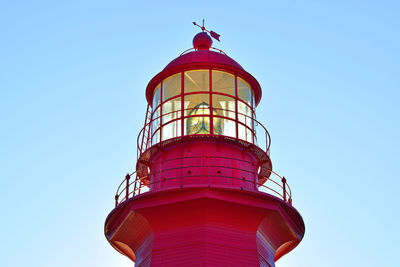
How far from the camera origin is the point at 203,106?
1462 cm

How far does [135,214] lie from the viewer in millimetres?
13742

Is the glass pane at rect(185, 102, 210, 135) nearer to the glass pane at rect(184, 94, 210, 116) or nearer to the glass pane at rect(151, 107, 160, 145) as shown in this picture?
the glass pane at rect(184, 94, 210, 116)

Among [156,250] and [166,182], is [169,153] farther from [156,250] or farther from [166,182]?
[156,250]

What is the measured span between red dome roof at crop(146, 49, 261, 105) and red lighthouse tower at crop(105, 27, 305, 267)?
0.03 metres

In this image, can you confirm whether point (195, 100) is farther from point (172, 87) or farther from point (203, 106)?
point (172, 87)

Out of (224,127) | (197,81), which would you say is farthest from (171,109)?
(224,127)

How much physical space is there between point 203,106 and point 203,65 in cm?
108

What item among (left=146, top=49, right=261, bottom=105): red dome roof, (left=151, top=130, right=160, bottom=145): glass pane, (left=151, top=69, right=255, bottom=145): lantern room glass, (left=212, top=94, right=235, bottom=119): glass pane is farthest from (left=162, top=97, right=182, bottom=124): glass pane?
(left=212, top=94, right=235, bottom=119): glass pane

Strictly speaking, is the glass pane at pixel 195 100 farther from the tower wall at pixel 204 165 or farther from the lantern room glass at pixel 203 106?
the tower wall at pixel 204 165

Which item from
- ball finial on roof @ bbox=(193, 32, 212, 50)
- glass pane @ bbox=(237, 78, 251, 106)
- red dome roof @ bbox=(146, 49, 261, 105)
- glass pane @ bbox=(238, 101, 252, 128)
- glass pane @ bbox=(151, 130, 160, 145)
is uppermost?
ball finial on roof @ bbox=(193, 32, 212, 50)

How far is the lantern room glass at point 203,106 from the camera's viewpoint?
567 inches

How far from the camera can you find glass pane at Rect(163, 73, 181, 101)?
49.4ft

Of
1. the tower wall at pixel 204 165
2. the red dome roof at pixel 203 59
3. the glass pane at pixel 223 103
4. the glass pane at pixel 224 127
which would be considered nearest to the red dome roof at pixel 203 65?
the red dome roof at pixel 203 59

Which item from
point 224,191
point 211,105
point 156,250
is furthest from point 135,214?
point 211,105
